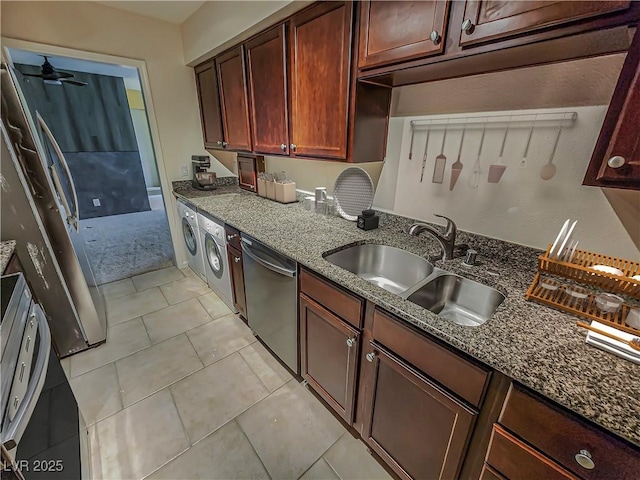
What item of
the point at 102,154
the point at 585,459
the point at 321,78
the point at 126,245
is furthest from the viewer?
the point at 102,154

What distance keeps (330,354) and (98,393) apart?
1.46m

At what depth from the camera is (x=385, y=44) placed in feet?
3.74

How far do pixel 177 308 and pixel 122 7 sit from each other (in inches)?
99.6

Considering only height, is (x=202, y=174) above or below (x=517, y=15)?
below

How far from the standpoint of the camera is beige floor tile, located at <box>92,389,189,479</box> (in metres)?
1.29

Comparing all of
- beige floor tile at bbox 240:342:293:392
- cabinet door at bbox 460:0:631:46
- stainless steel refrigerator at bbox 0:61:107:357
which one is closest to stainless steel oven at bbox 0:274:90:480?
stainless steel refrigerator at bbox 0:61:107:357

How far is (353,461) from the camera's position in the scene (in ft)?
4.39

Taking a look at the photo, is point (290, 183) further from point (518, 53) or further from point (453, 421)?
point (453, 421)

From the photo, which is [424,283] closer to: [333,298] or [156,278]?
[333,298]

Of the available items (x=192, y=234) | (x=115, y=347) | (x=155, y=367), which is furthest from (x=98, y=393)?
(x=192, y=234)

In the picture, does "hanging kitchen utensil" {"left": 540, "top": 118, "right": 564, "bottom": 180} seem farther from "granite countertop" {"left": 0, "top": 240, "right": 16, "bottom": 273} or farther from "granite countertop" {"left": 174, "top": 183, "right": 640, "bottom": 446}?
"granite countertop" {"left": 0, "top": 240, "right": 16, "bottom": 273}

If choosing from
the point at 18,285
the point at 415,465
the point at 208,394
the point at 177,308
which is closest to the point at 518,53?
the point at 415,465

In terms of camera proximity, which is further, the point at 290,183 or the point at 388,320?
the point at 290,183

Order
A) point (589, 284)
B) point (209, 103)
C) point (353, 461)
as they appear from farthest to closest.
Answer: point (209, 103), point (353, 461), point (589, 284)
